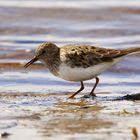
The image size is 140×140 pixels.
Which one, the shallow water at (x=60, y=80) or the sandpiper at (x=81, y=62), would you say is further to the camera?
the sandpiper at (x=81, y=62)

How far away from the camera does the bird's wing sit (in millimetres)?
8454

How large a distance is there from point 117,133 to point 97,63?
254 cm

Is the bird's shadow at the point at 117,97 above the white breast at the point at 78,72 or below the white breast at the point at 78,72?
below

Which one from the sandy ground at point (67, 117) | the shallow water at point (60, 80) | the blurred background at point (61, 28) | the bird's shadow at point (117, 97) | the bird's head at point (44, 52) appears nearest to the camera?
the sandy ground at point (67, 117)

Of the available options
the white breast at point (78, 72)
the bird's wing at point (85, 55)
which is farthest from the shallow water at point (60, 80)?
the bird's wing at point (85, 55)

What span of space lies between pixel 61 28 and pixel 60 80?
15.1 feet

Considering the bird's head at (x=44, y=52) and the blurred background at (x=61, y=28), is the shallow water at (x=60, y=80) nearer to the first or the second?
the blurred background at (x=61, y=28)

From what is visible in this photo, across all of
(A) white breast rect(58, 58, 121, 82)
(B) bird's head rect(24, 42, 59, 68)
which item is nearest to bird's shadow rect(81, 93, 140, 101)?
(A) white breast rect(58, 58, 121, 82)

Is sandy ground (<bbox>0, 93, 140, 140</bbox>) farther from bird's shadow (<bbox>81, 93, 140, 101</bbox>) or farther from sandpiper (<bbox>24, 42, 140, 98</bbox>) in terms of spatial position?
sandpiper (<bbox>24, 42, 140, 98</bbox>)

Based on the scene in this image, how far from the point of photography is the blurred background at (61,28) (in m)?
11.1

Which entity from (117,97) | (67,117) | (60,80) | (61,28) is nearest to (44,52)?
(60,80)

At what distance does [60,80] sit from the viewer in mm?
10164

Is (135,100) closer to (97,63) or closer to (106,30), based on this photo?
(97,63)

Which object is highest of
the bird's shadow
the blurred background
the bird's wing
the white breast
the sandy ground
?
the blurred background
